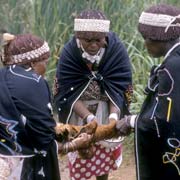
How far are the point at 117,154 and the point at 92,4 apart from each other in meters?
2.52

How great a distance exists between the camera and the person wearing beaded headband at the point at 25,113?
13.9 ft

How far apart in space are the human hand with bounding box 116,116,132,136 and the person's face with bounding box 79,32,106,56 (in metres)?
0.66

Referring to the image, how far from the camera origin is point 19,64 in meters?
4.41

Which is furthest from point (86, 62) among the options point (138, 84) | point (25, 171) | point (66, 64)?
point (138, 84)

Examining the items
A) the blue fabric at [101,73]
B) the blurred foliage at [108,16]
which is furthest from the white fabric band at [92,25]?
the blurred foliage at [108,16]

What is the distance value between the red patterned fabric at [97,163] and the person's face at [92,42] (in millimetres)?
904

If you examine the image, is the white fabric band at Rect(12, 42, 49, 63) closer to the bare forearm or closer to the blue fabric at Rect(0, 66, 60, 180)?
the blue fabric at Rect(0, 66, 60, 180)

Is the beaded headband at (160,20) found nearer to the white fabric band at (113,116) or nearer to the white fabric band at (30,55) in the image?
the white fabric band at (30,55)

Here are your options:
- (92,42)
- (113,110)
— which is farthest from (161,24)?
(113,110)

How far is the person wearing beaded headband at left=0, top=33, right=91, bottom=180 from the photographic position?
425cm

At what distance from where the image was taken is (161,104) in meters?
4.07

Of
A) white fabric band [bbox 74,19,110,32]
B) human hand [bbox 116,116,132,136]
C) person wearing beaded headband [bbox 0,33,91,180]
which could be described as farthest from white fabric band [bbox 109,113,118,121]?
person wearing beaded headband [bbox 0,33,91,180]

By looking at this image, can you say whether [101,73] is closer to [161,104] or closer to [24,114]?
[24,114]

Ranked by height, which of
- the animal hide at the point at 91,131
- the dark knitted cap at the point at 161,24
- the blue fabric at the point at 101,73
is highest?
the dark knitted cap at the point at 161,24
